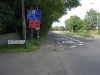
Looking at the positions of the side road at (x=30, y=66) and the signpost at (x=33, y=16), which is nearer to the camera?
the side road at (x=30, y=66)

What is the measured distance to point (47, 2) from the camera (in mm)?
38438

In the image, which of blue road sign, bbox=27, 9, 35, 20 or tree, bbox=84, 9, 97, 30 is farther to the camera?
tree, bbox=84, 9, 97, 30

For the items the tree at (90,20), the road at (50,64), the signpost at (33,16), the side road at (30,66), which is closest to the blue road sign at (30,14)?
the signpost at (33,16)

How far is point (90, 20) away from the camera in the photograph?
121m

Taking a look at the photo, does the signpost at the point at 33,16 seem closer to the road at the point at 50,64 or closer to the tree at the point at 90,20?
the road at the point at 50,64

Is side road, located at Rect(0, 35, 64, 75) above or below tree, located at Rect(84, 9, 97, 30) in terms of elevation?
below

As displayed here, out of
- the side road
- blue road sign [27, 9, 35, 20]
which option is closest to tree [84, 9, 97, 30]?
Result: blue road sign [27, 9, 35, 20]

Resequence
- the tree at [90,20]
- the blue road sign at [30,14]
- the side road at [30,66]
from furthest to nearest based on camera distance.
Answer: the tree at [90,20] < the blue road sign at [30,14] < the side road at [30,66]

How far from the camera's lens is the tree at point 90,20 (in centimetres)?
11983

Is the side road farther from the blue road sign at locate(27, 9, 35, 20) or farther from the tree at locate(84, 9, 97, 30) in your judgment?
the tree at locate(84, 9, 97, 30)

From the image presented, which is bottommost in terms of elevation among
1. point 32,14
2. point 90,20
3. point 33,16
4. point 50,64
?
point 50,64

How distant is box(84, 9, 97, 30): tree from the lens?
393ft

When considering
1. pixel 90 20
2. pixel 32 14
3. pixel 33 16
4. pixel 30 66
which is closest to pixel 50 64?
pixel 30 66

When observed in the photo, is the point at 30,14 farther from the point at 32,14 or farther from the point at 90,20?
the point at 90,20
